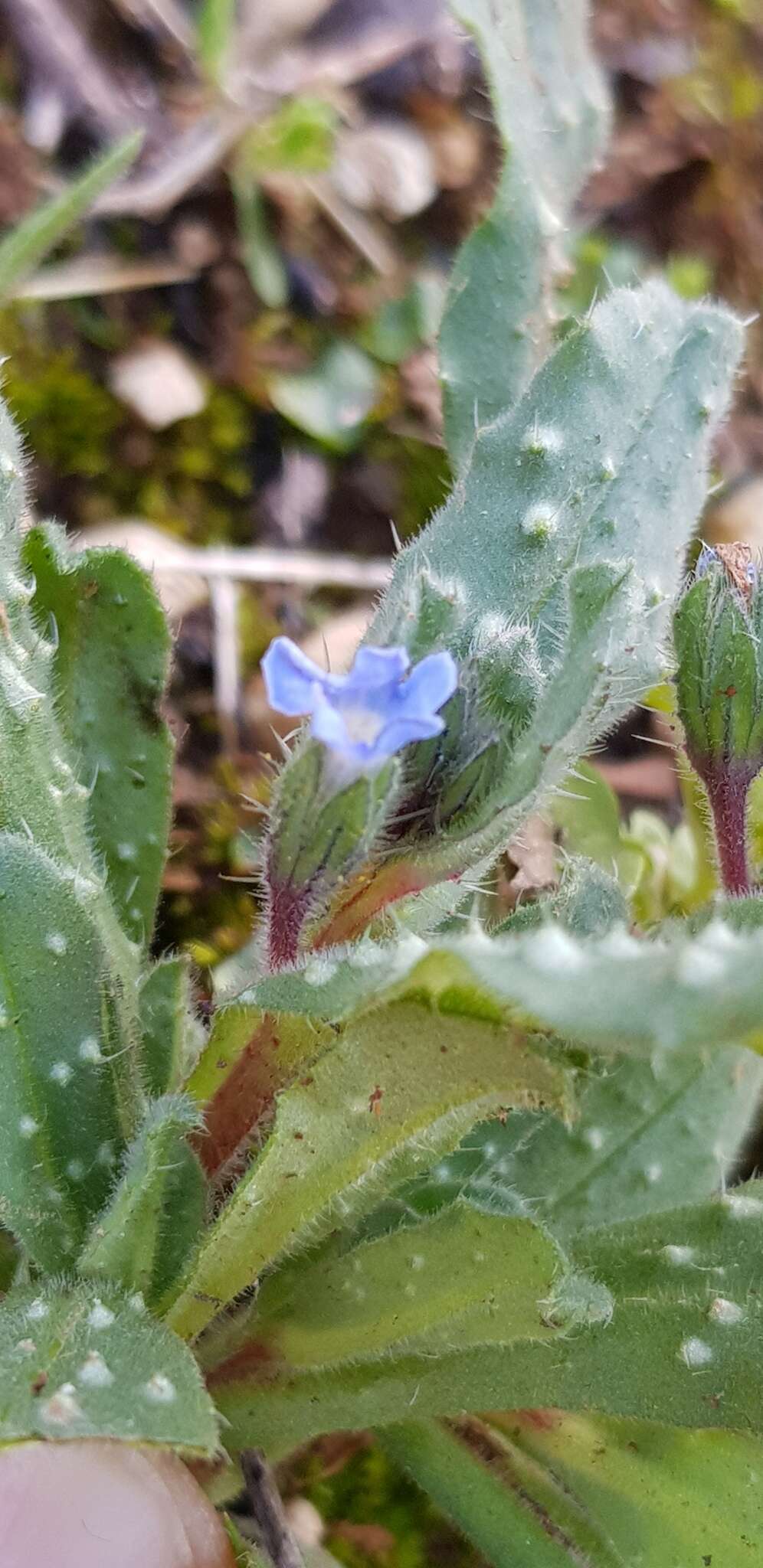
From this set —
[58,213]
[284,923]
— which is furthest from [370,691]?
[58,213]

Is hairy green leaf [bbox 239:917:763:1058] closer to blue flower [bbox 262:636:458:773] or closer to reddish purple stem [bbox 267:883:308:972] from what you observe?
blue flower [bbox 262:636:458:773]

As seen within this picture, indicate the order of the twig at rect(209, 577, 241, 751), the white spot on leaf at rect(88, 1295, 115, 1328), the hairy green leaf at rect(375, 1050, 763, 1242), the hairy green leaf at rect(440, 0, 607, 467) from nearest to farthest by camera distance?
the white spot on leaf at rect(88, 1295, 115, 1328) → the hairy green leaf at rect(375, 1050, 763, 1242) → the hairy green leaf at rect(440, 0, 607, 467) → the twig at rect(209, 577, 241, 751)

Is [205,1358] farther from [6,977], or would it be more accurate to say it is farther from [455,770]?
[455,770]

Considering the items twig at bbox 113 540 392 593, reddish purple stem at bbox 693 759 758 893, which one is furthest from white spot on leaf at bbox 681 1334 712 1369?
twig at bbox 113 540 392 593

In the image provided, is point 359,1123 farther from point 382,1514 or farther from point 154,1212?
point 382,1514

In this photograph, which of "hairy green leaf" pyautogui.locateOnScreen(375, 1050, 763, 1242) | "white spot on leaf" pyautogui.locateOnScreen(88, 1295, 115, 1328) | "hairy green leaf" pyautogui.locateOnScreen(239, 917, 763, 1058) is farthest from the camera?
"hairy green leaf" pyautogui.locateOnScreen(375, 1050, 763, 1242)

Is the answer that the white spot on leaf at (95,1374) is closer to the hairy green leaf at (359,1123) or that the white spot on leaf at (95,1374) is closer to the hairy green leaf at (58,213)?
the hairy green leaf at (359,1123)
